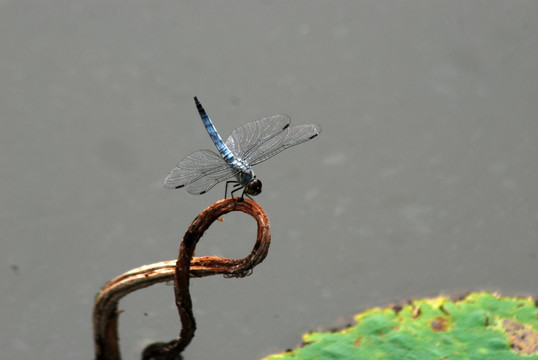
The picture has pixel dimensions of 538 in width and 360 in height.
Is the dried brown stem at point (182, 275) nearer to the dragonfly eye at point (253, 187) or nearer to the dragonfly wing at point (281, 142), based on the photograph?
the dragonfly eye at point (253, 187)

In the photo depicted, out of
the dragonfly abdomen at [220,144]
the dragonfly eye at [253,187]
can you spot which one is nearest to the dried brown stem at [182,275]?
the dragonfly eye at [253,187]

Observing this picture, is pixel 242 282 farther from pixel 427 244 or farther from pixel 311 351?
pixel 427 244

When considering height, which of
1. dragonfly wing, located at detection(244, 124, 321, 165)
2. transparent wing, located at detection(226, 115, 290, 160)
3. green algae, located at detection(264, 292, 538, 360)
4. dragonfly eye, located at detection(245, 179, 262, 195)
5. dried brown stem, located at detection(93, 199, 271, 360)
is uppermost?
transparent wing, located at detection(226, 115, 290, 160)

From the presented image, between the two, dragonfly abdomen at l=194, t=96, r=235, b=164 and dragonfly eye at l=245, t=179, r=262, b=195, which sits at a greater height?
dragonfly abdomen at l=194, t=96, r=235, b=164

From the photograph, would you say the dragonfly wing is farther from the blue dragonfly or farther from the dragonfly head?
the dragonfly head

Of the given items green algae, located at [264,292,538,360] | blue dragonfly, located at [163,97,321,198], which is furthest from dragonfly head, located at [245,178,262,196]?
green algae, located at [264,292,538,360]

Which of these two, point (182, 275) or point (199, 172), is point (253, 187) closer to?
point (199, 172)
